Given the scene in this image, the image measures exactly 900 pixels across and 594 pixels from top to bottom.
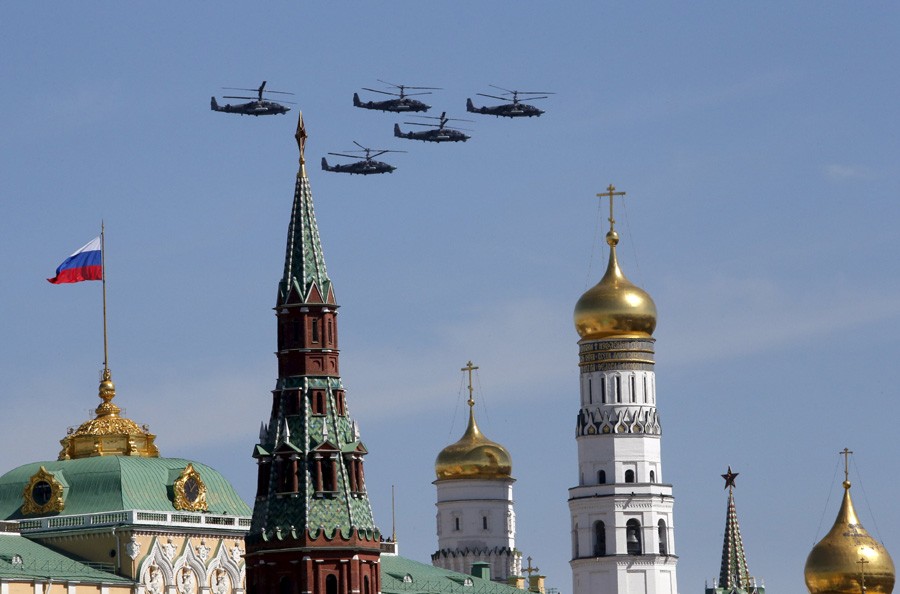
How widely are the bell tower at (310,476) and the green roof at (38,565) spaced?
27.5 meters

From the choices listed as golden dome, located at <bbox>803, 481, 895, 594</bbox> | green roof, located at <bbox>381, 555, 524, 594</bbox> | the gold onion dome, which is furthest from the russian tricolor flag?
golden dome, located at <bbox>803, 481, 895, 594</bbox>

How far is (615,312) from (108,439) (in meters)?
52.0

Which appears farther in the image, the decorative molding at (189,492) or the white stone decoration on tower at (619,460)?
the white stone decoration on tower at (619,460)

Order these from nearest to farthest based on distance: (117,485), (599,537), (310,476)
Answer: (310,476) < (117,485) < (599,537)

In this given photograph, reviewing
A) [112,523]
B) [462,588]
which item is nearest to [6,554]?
[112,523]

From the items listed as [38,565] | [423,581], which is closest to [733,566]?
[423,581]

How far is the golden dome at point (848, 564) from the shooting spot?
188 m

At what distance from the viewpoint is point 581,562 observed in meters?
189

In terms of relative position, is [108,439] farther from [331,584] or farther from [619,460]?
[619,460]

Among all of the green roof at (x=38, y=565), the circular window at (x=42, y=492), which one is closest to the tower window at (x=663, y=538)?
the circular window at (x=42, y=492)

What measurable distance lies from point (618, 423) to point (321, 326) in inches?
3287

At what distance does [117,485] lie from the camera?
140625 millimetres

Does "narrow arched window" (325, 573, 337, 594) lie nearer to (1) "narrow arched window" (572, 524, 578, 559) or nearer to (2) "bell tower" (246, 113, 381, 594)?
(2) "bell tower" (246, 113, 381, 594)

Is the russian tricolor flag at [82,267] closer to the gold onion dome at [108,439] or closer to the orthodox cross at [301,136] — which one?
the gold onion dome at [108,439]
